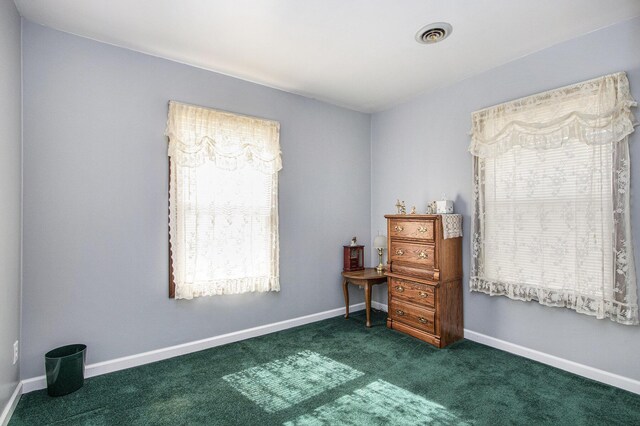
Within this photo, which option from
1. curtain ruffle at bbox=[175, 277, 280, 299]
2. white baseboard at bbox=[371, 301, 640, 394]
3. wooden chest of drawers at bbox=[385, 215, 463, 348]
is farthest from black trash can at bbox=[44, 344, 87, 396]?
white baseboard at bbox=[371, 301, 640, 394]

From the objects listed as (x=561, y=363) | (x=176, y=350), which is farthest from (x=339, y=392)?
(x=561, y=363)

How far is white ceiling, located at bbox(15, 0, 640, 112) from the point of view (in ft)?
7.29

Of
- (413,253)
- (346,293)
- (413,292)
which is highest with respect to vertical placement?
(413,253)

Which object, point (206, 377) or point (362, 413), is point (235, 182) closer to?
point (206, 377)

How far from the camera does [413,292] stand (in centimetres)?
338

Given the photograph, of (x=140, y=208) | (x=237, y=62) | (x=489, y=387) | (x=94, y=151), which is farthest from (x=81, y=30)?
(x=489, y=387)

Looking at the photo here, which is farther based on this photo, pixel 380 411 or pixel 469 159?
pixel 469 159

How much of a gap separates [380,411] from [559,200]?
→ 214 centimetres

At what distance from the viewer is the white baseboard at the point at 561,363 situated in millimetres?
2348

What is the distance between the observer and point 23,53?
2.38 metres

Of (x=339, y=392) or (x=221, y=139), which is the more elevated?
(x=221, y=139)

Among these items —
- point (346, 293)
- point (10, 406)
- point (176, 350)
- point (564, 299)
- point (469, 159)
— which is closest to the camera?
point (10, 406)

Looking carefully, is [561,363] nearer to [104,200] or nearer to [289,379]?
[289,379]

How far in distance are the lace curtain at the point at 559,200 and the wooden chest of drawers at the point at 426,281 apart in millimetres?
263
